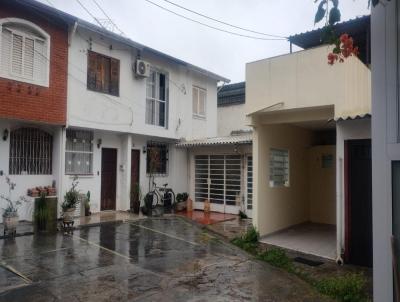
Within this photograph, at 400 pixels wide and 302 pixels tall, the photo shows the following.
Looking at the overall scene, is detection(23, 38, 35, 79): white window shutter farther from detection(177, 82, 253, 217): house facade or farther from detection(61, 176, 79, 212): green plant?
detection(177, 82, 253, 217): house facade

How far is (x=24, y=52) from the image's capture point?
427 inches

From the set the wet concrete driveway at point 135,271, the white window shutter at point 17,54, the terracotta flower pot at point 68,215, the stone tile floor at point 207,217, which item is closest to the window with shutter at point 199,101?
the stone tile floor at point 207,217

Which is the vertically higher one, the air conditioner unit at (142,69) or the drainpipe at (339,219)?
the air conditioner unit at (142,69)

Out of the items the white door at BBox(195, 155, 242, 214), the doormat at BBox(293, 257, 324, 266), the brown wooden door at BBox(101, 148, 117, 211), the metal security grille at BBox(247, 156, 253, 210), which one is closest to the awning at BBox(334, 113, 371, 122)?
the doormat at BBox(293, 257, 324, 266)

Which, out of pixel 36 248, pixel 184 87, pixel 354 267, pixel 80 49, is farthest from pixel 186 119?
pixel 354 267

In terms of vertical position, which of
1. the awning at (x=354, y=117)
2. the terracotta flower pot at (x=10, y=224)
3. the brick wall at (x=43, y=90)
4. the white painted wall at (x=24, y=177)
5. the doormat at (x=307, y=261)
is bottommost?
the doormat at (x=307, y=261)

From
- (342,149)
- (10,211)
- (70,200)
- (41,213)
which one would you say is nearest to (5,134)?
(10,211)

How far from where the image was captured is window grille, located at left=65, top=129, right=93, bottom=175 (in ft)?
41.9

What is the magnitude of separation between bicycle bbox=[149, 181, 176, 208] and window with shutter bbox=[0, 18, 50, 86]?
263 inches

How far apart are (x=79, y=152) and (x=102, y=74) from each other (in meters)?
3.09

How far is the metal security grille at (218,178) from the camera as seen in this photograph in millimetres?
15219

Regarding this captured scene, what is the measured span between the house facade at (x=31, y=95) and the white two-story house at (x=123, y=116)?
1.41 ft

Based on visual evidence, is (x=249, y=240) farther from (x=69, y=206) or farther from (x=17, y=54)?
(x=17, y=54)

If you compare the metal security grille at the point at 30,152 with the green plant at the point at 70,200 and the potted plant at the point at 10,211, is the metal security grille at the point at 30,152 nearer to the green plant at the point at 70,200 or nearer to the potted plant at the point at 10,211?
the potted plant at the point at 10,211
